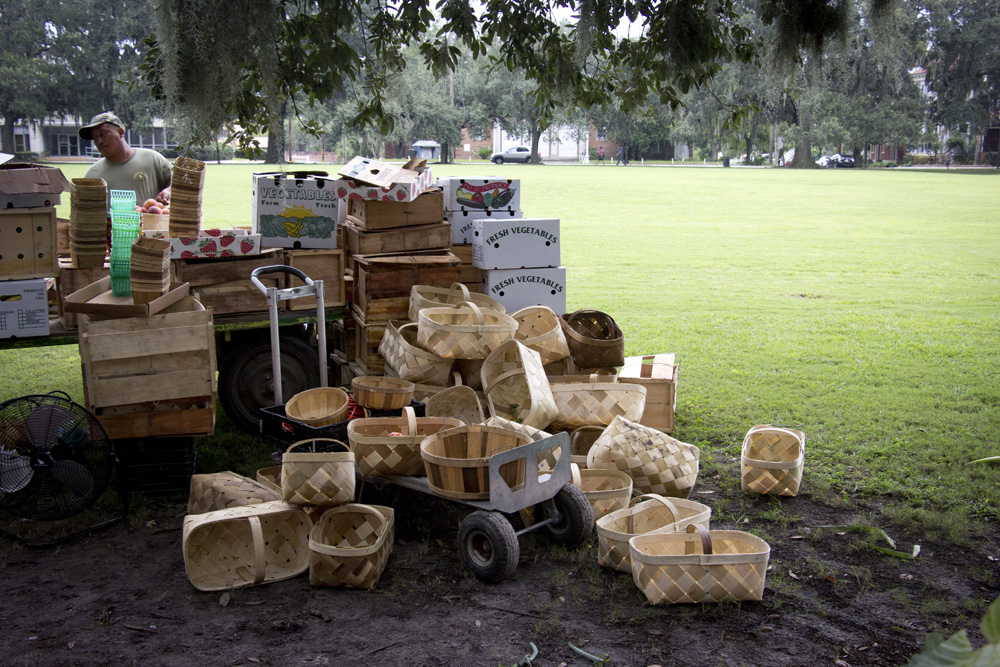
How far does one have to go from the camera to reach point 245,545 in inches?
169

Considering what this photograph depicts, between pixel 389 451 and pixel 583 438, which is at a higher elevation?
pixel 389 451

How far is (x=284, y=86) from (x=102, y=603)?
14.4 ft

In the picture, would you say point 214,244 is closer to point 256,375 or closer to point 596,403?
point 256,375

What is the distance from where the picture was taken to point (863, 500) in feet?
17.4

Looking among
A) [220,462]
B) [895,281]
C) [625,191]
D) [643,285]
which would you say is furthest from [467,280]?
[625,191]

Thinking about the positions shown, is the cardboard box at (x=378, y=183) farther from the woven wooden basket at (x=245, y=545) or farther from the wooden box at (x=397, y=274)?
the woven wooden basket at (x=245, y=545)

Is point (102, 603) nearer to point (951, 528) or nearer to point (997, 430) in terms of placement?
point (951, 528)

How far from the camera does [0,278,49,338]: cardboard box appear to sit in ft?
17.3

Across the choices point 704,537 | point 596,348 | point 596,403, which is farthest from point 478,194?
point 704,537

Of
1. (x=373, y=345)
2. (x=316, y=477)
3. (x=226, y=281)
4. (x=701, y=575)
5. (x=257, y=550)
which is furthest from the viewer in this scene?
(x=373, y=345)

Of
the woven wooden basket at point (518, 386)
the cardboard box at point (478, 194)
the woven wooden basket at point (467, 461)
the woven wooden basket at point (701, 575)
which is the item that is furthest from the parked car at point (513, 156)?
the woven wooden basket at point (701, 575)

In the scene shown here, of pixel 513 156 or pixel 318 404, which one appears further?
pixel 513 156

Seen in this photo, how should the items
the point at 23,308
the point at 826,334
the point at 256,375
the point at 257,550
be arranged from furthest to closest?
the point at 826,334, the point at 256,375, the point at 23,308, the point at 257,550

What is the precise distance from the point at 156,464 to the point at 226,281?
1.51 metres
